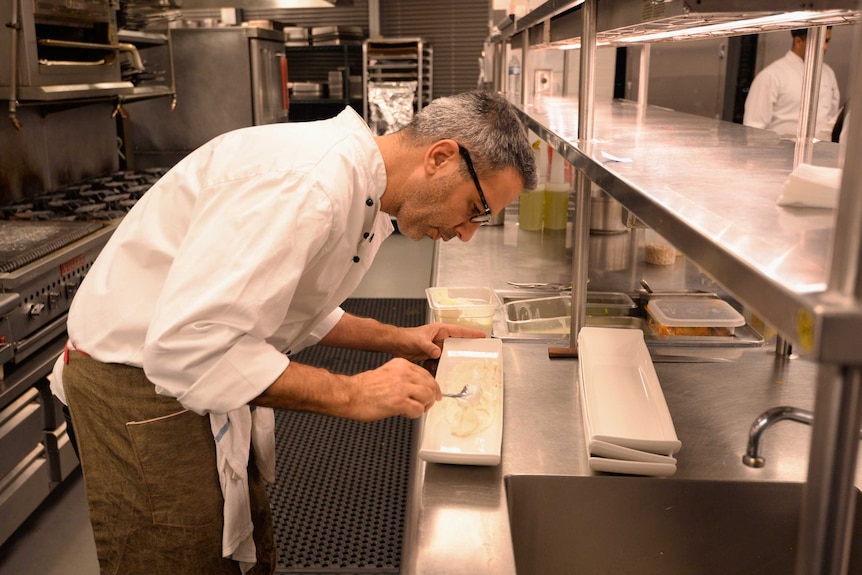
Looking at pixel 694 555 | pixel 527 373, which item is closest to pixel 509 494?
pixel 694 555

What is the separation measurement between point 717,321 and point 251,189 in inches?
57.4

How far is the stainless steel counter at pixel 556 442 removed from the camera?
4.09ft

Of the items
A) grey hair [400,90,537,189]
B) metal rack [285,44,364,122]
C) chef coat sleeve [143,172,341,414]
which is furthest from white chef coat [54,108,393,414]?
metal rack [285,44,364,122]

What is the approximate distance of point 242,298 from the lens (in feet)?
4.01

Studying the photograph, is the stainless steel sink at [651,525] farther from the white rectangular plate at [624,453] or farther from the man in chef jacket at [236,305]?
the man in chef jacket at [236,305]

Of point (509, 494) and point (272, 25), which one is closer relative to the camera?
point (509, 494)

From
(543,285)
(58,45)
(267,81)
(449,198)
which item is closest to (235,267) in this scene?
(449,198)

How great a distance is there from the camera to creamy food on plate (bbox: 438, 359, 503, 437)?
157 cm

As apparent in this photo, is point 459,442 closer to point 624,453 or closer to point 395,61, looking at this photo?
A: point 624,453

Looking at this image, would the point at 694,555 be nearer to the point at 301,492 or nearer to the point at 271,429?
the point at 271,429

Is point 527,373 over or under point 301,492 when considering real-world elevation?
over

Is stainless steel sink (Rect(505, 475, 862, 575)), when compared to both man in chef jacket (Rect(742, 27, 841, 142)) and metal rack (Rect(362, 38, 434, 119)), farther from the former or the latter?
metal rack (Rect(362, 38, 434, 119))

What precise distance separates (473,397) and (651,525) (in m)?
0.44

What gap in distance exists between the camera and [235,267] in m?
1.22
